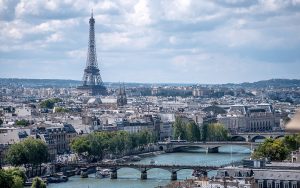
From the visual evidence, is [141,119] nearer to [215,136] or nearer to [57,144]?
[215,136]

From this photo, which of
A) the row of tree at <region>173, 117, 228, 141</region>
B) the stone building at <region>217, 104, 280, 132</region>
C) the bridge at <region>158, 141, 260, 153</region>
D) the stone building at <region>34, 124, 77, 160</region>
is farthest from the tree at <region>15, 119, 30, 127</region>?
the stone building at <region>217, 104, 280, 132</region>

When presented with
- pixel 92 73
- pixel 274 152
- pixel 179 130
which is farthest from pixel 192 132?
pixel 92 73

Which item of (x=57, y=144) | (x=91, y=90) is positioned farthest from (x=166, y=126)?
(x=91, y=90)

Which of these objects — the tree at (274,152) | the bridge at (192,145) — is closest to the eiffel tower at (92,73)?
the bridge at (192,145)

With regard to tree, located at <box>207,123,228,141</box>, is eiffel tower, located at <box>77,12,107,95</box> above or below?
above

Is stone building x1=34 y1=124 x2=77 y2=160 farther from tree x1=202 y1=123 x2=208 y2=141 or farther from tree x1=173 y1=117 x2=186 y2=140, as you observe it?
tree x1=202 y1=123 x2=208 y2=141
